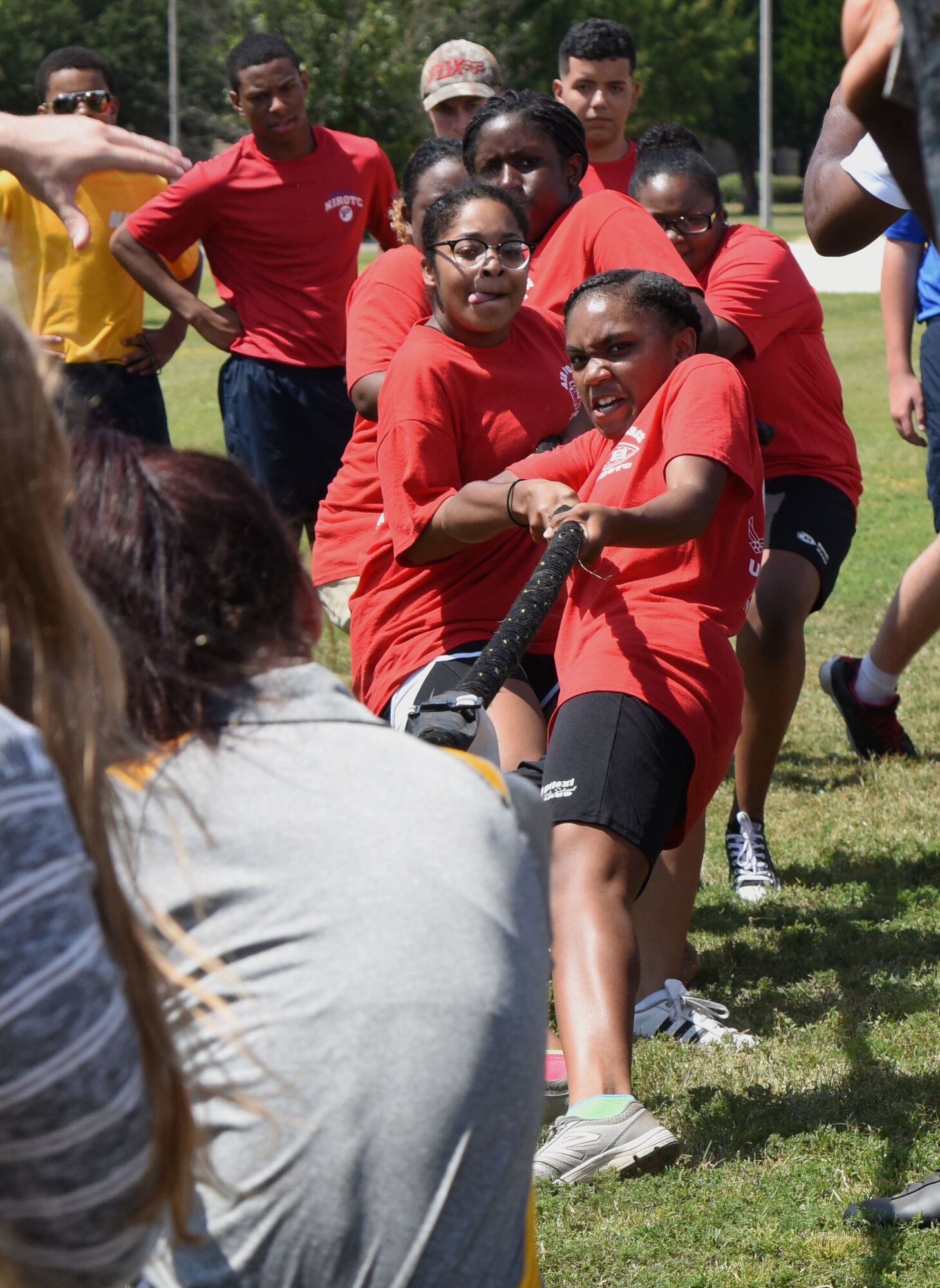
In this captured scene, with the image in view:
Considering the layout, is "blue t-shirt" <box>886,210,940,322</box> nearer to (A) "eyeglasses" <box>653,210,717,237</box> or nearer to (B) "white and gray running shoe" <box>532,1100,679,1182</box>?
(A) "eyeglasses" <box>653,210,717,237</box>

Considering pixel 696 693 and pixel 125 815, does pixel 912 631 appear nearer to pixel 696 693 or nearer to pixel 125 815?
pixel 696 693

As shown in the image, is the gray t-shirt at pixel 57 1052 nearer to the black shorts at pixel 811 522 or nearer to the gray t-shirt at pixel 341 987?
the gray t-shirt at pixel 341 987

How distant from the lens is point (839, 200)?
250cm

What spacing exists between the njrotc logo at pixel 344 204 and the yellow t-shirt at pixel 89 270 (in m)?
0.65

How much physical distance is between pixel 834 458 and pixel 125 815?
396cm

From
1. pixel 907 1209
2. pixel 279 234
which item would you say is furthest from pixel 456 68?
pixel 907 1209

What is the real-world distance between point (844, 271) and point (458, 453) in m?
27.2

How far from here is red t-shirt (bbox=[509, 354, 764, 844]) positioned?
322 cm

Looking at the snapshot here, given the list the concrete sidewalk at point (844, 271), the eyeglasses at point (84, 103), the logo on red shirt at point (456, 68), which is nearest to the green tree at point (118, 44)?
the concrete sidewalk at point (844, 271)

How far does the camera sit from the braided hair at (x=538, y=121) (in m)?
4.35

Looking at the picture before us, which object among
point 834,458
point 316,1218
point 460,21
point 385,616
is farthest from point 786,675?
point 460,21

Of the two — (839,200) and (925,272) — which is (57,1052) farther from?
(925,272)

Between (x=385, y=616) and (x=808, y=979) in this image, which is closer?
(x=385, y=616)

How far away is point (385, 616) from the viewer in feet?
12.3
